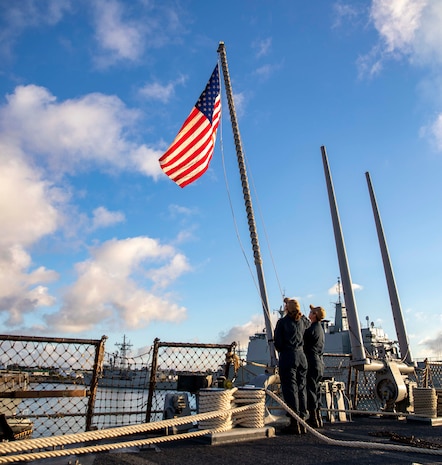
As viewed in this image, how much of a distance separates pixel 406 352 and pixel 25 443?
11.4m

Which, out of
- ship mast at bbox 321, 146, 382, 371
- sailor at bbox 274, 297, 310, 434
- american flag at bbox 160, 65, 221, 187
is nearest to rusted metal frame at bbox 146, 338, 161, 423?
sailor at bbox 274, 297, 310, 434

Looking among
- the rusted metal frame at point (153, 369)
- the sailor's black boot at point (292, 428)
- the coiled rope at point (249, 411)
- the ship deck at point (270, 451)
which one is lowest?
the ship deck at point (270, 451)

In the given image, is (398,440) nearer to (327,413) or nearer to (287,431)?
(287,431)

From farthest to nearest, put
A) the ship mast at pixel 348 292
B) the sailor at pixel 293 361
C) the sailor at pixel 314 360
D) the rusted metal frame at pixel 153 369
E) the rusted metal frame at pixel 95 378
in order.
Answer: the ship mast at pixel 348 292 < the rusted metal frame at pixel 153 369 < the sailor at pixel 314 360 < the rusted metal frame at pixel 95 378 < the sailor at pixel 293 361

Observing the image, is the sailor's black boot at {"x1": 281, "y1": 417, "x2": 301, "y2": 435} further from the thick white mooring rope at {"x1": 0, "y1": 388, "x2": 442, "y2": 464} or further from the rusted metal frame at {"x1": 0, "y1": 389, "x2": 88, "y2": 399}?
the rusted metal frame at {"x1": 0, "y1": 389, "x2": 88, "y2": 399}

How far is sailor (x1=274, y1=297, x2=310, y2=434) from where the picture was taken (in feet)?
19.3

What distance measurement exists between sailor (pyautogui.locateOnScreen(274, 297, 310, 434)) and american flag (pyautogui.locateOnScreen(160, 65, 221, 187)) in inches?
159

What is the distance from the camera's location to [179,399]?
22.0 ft

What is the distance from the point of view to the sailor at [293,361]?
588 centimetres

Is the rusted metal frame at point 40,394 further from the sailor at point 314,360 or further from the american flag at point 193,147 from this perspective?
the american flag at point 193,147

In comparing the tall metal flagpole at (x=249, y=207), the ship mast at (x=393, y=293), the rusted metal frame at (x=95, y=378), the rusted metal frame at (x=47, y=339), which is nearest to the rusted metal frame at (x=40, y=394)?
the rusted metal frame at (x=95, y=378)

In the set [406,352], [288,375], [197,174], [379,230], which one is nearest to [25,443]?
[288,375]

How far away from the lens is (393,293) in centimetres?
1373

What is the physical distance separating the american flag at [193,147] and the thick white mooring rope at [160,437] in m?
4.88
